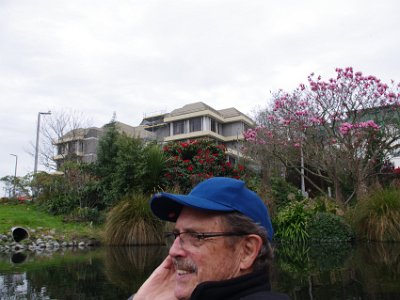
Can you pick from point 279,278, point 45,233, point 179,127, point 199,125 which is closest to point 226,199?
point 279,278

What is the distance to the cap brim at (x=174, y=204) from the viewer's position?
4.67 feet

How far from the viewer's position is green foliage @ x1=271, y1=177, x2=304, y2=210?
11.9 m

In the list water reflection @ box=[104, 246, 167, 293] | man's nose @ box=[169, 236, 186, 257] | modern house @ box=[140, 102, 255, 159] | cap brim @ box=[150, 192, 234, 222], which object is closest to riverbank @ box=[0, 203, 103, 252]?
water reflection @ box=[104, 246, 167, 293]

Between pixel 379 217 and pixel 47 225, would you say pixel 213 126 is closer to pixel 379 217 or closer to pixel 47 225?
pixel 47 225

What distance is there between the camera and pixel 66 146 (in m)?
30.4

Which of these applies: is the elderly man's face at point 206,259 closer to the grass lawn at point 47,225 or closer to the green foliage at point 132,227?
the green foliage at point 132,227

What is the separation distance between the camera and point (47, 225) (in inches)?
503

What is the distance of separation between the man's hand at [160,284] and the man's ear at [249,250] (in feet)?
1.41

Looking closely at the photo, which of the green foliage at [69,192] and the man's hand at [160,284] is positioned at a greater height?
the green foliage at [69,192]

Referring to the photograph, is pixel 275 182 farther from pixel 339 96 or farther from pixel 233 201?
pixel 233 201

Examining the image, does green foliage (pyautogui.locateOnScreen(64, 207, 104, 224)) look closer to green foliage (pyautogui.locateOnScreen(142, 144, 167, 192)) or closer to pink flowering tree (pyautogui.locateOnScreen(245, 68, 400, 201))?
green foliage (pyautogui.locateOnScreen(142, 144, 167, 192))

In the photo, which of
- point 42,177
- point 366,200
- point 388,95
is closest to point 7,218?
point 42,177

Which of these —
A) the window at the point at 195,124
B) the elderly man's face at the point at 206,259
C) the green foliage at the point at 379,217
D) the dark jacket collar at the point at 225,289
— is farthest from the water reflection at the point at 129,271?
the window at the point at 195,124

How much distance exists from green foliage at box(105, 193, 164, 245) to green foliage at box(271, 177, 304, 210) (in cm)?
415
